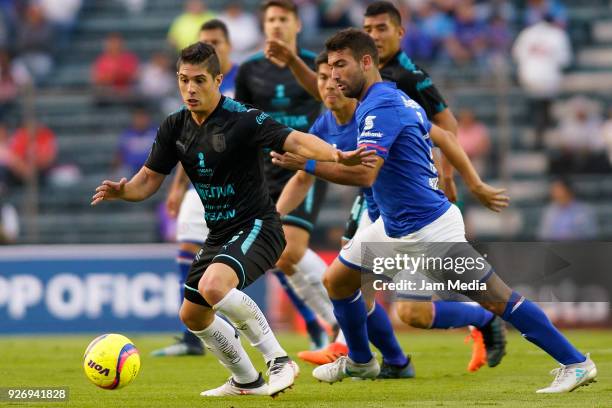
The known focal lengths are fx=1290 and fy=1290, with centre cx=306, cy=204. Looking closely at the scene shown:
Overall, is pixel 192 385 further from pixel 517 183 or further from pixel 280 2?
pixel 517 183

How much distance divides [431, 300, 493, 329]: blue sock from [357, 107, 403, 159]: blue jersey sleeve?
1.71 m

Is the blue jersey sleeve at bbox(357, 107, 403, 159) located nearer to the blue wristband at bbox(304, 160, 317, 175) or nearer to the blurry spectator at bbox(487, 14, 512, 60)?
the blue wristband at bbox(304, 160, 317, 175)

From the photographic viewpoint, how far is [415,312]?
9.20 metres

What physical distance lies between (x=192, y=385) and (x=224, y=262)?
1442 millimetres

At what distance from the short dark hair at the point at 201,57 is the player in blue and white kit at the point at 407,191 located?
752mm

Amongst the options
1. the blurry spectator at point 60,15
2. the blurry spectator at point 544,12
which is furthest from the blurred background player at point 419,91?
the blurry spectator at point 60,15

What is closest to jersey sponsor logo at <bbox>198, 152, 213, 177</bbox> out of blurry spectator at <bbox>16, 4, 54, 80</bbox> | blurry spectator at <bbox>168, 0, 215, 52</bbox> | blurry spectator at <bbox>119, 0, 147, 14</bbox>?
blurry spectator at <bbox>168, 0, 215, 52</bbox>

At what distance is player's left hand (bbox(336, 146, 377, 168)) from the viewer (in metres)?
7.66

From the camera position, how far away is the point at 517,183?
1594cm

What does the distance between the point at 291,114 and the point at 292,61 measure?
176cm

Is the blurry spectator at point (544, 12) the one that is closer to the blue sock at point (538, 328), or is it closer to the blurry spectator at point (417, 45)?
the blurry spectator at point (417, 45)

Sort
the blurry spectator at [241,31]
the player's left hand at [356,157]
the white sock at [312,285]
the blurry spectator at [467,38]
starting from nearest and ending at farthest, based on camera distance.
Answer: the player's left hand at [356,157]
the white sock at [312,285]
the blurry spectator at [467,38]
the blurry spectator at [241,31]

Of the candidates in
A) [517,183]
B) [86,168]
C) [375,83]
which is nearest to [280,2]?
[375,83]

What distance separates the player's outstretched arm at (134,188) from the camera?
8.30 m
